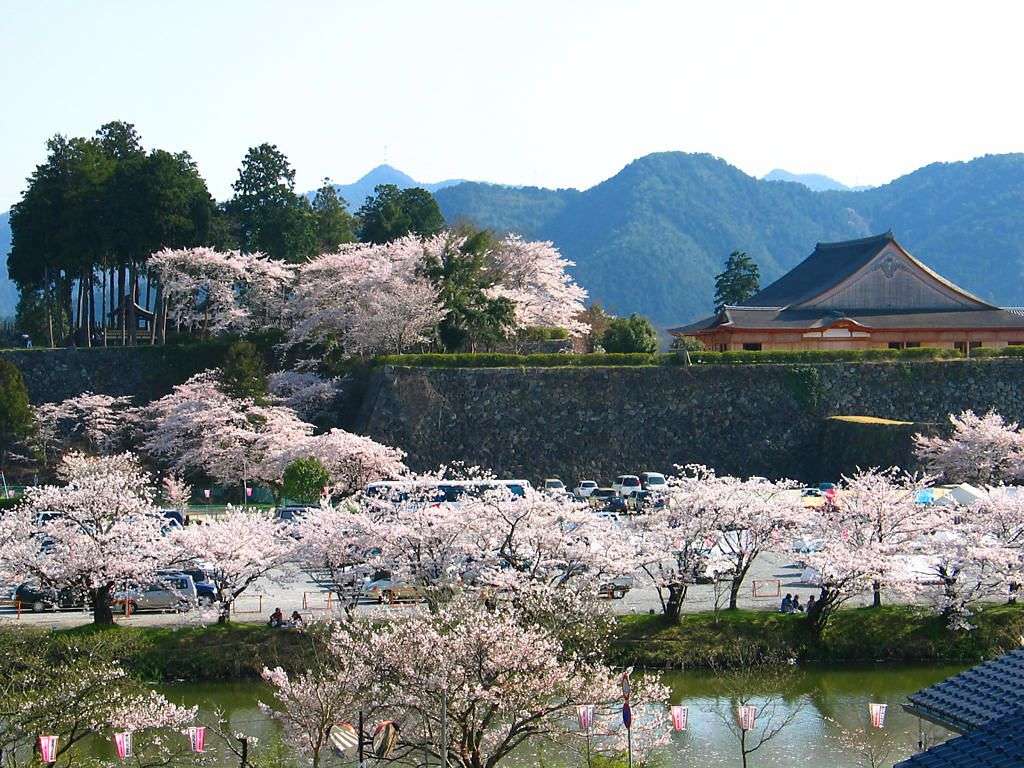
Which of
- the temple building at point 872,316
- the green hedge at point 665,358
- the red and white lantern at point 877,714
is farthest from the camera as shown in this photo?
the temple building at point 872,316

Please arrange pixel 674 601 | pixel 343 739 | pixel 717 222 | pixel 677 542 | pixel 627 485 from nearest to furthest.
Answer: pixel 343 739 < pixel 674 601 < pixel 677 542 < pixel 627 485 < pixel 717 222

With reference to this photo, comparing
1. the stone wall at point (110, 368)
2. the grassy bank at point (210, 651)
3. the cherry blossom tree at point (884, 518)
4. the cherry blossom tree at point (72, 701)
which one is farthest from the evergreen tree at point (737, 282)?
the cherry blossom tree at point (72, 701)

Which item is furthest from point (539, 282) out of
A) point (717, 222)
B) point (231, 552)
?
point (717, 222)

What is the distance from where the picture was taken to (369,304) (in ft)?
119

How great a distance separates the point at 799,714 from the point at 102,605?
1086 cm

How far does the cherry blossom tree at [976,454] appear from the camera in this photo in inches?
1145

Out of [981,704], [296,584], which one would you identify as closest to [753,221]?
[296,584]

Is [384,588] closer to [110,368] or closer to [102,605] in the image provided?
[102,605]

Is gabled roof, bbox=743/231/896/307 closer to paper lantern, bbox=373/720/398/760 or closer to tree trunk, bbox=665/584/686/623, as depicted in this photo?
tree trunk, bbox=665/584/686/623

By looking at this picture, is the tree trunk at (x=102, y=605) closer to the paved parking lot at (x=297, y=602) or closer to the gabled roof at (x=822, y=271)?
the paved parking lot at (x=297, y=602)

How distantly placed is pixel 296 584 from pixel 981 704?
17.2m

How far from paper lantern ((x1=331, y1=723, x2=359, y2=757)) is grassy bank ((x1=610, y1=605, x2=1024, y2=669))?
5964 mm

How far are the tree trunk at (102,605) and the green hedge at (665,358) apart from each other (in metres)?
14.6

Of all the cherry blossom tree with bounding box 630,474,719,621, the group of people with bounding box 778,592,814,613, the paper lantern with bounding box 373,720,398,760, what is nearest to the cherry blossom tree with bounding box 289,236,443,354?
the cherry blossom tree with bounding box 630,474,719,621
